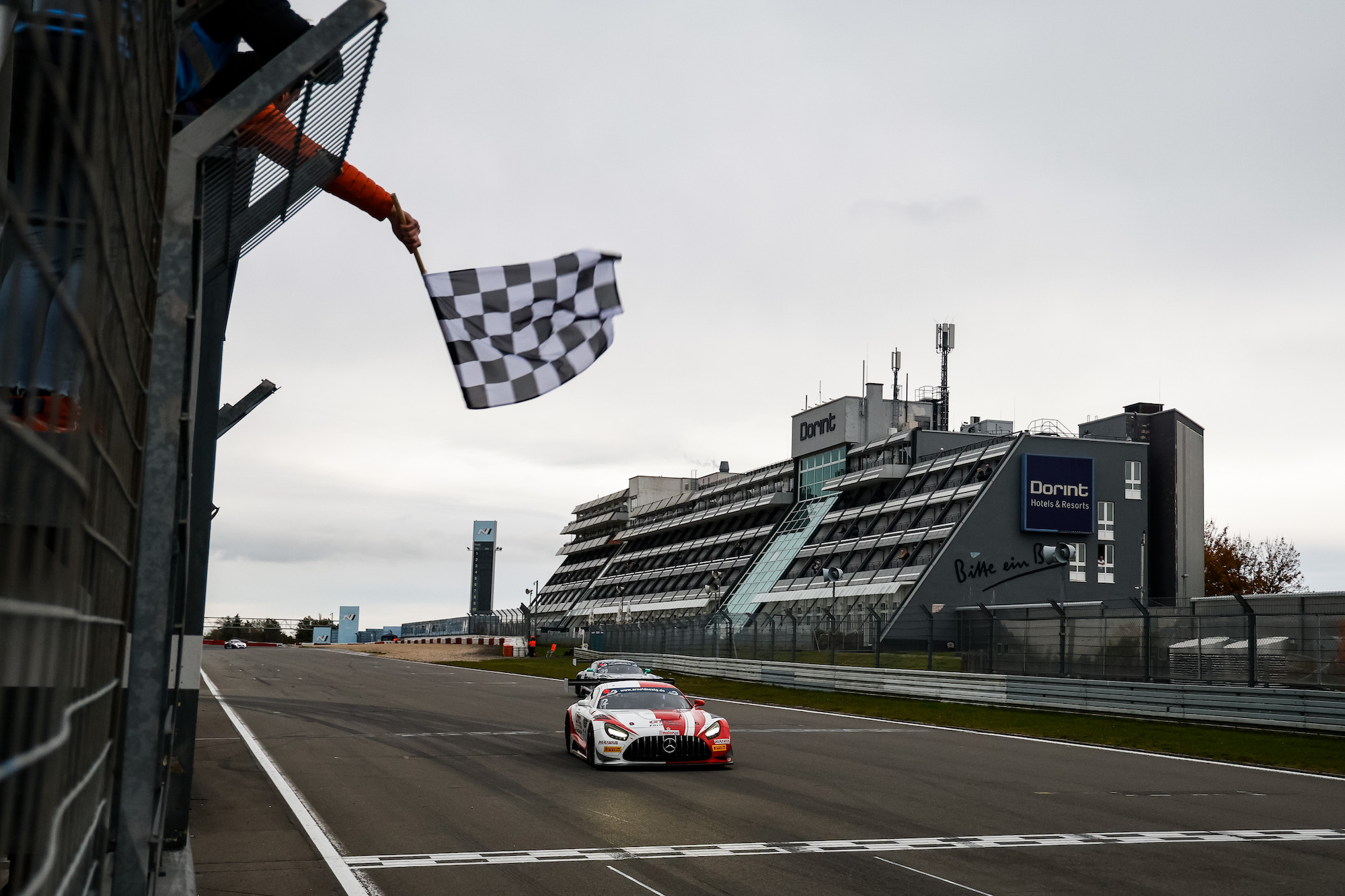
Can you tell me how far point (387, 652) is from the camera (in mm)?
88250

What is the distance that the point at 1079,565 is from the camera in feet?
219

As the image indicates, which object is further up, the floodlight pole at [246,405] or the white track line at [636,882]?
the floodlight pole at [246,405]

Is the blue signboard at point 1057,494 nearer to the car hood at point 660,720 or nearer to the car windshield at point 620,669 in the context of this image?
the car windshield at point 620,669

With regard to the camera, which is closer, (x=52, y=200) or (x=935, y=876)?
(x=52, y=200)

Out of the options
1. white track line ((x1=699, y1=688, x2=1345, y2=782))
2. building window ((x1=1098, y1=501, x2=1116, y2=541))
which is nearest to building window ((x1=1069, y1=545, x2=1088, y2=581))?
building window ((x1=1098, y1=501, x2=1116, y2=541))

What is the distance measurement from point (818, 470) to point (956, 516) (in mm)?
18713

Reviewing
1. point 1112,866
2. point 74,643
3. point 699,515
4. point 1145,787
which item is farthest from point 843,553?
point 74,643

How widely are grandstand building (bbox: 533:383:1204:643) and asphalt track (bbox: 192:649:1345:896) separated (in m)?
38.9

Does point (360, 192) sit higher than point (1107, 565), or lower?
lower

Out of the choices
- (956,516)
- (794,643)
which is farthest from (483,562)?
(794,643)

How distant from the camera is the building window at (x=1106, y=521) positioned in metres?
67.9

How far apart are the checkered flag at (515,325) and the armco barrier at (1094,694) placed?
19038mm

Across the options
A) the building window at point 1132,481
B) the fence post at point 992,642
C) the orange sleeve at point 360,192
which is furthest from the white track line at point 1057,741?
the building window at point 1132,481

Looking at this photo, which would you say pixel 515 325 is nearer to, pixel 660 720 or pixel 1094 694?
pixel 660 720
